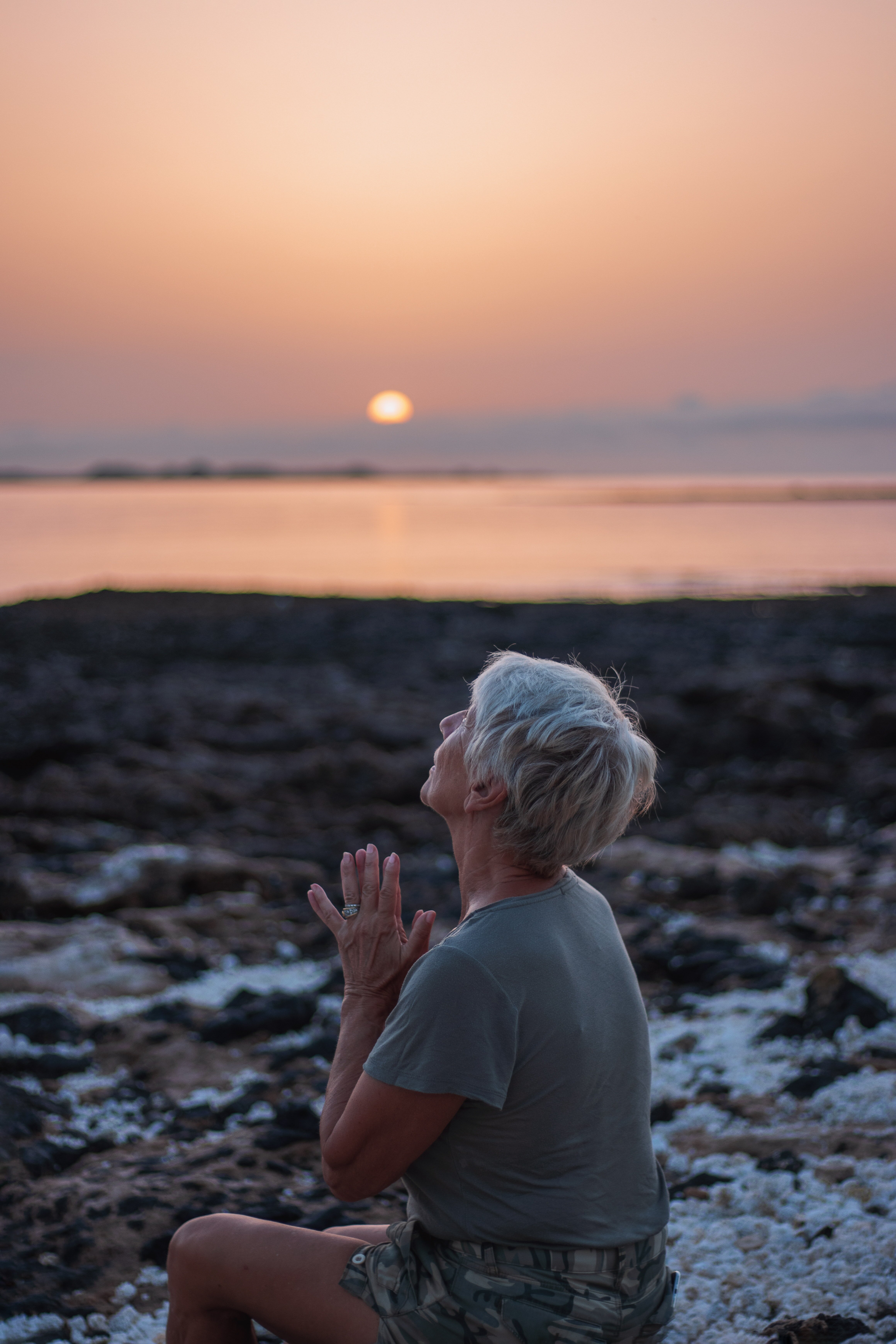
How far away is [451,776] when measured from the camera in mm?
2229

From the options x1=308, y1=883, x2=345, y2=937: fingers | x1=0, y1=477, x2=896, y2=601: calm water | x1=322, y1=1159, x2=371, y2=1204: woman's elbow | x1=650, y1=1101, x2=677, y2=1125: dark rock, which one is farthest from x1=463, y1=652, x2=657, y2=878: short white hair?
x1=0, y1=477, x2=896, y2=601: calm water

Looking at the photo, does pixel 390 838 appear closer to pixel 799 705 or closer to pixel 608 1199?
pixel 799 705

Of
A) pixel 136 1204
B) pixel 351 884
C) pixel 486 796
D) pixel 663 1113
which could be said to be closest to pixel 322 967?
pixel 663 1113

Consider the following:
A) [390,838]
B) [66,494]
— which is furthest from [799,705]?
[66,494]

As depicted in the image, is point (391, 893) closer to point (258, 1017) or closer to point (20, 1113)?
point (20, 1113)

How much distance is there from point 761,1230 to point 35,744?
8.73 meters

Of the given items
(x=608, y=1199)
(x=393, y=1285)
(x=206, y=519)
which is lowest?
(x=393, y=1285)

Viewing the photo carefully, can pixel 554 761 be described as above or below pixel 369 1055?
above

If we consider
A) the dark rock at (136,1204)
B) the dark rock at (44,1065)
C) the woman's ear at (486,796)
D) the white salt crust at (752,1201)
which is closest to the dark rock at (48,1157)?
the white salt crust at (752,1201)

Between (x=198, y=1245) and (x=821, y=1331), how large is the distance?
159 centimetres

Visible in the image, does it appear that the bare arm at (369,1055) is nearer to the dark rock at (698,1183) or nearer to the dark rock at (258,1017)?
the dark rock at (698,1183)

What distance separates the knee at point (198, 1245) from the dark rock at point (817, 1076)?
2.57 meters

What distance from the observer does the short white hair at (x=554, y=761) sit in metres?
2.04

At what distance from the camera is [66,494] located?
161 meters
